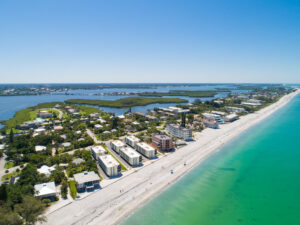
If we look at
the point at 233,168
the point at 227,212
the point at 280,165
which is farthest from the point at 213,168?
the point at 280,165

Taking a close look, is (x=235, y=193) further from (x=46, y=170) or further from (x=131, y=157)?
(x=46, y=170)

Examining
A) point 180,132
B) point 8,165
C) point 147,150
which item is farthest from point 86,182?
point 180,132

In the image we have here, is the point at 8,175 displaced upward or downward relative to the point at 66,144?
downward

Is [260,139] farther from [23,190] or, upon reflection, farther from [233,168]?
[23,190]

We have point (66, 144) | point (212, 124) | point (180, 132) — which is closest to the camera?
point (66, 144)

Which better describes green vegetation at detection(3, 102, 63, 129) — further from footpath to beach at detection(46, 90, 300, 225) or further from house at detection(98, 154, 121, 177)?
footpath to beach at detection(46, 90, 300, 225)

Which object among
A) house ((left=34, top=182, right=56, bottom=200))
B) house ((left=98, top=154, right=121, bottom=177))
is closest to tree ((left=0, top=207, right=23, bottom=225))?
house ((left=34, top=182, right=56, bottom=200))
